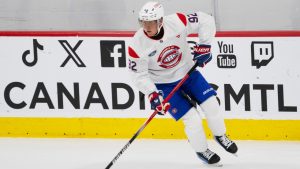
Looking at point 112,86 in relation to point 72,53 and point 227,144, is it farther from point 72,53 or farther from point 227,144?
point 227,144

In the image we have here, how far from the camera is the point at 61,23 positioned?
7.43m

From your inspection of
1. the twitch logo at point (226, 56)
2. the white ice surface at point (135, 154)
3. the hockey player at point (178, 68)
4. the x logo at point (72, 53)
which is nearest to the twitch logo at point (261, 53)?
the twitch logo at point (226, 56)

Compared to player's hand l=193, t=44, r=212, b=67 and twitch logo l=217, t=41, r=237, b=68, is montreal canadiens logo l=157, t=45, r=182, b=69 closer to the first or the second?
player's hand l=193, t=44, r=212, b=67

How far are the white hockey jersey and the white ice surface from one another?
2.07ft

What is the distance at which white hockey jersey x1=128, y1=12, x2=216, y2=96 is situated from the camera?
6.03 metres

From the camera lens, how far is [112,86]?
712cm

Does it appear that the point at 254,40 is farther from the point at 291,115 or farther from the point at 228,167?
the point at 228,167

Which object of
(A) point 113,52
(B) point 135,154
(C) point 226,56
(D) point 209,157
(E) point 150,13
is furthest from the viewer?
(A) point 113,52

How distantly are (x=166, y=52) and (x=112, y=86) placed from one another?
112 centimetres

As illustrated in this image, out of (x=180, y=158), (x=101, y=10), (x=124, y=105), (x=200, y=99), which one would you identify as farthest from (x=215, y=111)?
(x=101, y=10)

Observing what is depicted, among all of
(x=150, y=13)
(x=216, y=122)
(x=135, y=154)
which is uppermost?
(x=150, y=13)

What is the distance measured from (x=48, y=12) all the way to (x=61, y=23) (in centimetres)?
13

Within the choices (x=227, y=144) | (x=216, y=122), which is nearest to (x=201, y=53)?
(x=216, y=122)

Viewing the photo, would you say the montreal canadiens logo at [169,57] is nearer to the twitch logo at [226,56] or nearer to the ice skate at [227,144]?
the ice skate at [227,144]
